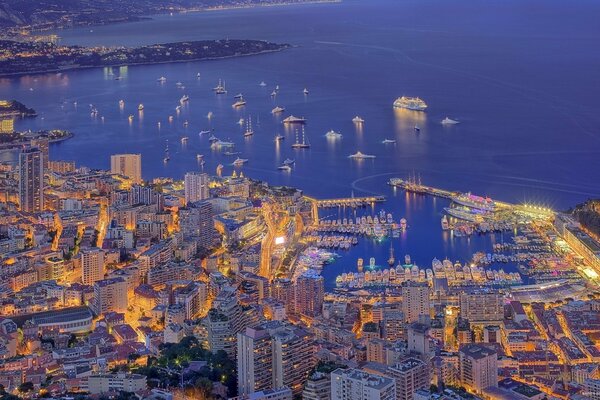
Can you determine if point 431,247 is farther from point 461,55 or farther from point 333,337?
point 461,55

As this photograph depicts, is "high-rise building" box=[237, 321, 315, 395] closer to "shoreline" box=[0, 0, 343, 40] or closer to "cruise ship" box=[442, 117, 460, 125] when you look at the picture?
"cruise ship" box=[442, 117, 460, 125]

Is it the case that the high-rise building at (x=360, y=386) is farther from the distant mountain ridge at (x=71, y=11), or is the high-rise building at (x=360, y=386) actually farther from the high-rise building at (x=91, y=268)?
the distant mountain ridge at (x=71, y=11)

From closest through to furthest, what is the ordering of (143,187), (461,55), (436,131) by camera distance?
(143,187)
(436,131)
(461,55)

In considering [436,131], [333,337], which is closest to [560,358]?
[333,337]

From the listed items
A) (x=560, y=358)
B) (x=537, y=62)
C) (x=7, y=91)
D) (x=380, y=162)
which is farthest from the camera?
(x=537, y=62)

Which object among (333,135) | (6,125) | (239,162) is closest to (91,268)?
(239,162)

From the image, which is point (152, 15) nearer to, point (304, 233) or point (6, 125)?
point (6, 125)

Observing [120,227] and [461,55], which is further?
[461,55]
